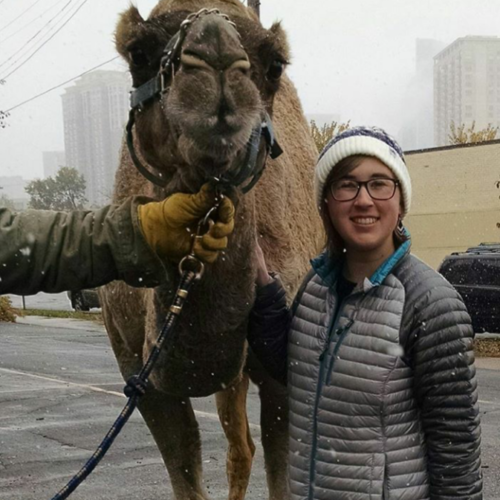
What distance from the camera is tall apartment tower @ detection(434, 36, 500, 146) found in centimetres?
4966

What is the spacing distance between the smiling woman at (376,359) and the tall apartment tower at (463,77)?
4679 centimetres

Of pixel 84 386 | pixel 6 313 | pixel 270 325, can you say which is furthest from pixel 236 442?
pixel 6 313

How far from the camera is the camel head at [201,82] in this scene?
2.37 meters

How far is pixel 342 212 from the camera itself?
8.36ft

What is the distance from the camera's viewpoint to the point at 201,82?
2.34 meters

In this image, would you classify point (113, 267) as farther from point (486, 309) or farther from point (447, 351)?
point (486, 309)

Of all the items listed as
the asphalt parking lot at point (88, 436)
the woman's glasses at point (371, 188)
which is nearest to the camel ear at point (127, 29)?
the woman's glasses at point (371, 188)

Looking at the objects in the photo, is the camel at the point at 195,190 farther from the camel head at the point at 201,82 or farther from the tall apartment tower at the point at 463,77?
the tall apartment tower at the point at 463,77

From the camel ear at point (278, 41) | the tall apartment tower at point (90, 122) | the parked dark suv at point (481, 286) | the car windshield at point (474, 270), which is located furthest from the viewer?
the tall apartment tower at point (90, 122)

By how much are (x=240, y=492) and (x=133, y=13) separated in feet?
9.45

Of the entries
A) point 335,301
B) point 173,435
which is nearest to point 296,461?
point 335,301

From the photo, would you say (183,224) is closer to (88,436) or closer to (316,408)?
(316,408)

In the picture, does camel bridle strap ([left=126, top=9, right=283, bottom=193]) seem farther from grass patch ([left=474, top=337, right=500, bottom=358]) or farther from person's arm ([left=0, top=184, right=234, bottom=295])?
grass patch ([left=474, top=337, right=500, bottom=358])

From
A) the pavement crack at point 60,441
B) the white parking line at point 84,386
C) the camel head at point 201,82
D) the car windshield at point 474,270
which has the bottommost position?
the white parking line at point 84,386
